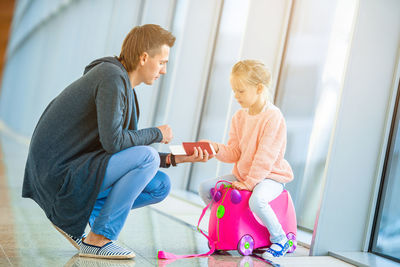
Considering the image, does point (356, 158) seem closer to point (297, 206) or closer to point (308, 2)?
point (297, 206)

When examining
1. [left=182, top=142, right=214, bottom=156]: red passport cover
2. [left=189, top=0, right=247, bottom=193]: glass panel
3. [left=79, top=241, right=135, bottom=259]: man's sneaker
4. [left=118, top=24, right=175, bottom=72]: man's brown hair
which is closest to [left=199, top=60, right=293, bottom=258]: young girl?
[left=182, top=142, right=214, bottom=156]: red passport cover

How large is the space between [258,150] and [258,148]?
1 cm

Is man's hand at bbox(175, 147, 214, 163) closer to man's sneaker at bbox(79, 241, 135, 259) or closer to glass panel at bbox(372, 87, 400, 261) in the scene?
man's sneaker at bbox(79, 241, 135, 259)

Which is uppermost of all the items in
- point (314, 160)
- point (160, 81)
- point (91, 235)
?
point (160, 81)

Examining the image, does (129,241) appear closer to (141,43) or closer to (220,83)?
(141,43)

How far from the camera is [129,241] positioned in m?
2.03

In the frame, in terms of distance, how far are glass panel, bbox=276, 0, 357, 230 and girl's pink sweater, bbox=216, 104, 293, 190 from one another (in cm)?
75

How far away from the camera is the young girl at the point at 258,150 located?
2025 mm

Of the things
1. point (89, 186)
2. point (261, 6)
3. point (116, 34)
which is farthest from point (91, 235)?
point (116, 34)

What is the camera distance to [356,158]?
229 centimetres

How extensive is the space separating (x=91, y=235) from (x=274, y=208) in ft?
3.01

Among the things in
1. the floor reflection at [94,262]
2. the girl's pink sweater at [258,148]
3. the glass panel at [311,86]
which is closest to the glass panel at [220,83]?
the glass panel at [311,86]

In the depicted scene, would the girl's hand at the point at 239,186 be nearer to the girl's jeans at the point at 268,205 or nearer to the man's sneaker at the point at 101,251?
the girl's jeans at the point at 268,205

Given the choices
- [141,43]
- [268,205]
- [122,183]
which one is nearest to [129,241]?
[122,183]
